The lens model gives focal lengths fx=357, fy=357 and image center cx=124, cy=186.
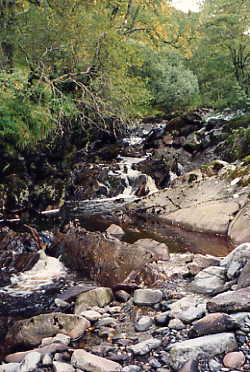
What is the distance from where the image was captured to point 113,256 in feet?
22.0

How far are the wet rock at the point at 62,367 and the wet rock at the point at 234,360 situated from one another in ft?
4.68

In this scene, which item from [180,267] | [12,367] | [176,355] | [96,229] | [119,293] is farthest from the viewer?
[96,229]

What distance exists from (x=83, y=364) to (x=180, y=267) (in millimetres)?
3355

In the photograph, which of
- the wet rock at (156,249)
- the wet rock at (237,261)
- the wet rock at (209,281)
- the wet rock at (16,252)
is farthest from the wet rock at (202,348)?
the wet rock at (16,252)

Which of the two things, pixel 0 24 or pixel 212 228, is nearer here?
pixel 212 228

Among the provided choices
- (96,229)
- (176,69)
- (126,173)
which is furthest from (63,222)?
(176,69)

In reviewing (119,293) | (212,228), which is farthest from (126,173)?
(119,293)

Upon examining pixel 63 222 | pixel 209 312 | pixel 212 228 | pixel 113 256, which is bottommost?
pixel 63 222

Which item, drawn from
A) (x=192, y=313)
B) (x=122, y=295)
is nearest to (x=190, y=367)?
(x=192, y=313)

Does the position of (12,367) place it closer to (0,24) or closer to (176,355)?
(176,355)

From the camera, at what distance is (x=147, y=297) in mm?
4973

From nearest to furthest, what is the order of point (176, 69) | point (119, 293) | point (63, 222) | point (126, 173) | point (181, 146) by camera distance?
point (119, 293) → point (63, 222) → point (126, 173) → point (181, 146) → point (176, 69)

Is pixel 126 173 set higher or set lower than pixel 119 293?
lower

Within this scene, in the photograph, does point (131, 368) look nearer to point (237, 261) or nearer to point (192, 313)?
point (192, 313)
